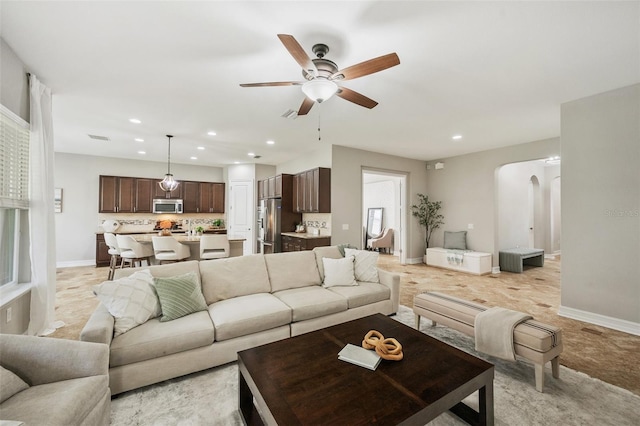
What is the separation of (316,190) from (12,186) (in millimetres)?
4213

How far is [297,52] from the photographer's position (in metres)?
1.80

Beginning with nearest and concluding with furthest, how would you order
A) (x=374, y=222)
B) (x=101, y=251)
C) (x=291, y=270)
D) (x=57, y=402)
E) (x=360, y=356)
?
(x=57, y=402) < (x=360, y=356) < (x=291, y=270) < (x=101, y=251) < (x=374, y=222)

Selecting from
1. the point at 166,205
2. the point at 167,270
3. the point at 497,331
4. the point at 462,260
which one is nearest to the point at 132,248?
the point at 167,270

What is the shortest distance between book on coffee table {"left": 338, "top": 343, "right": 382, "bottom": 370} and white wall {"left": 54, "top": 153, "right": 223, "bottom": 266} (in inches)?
317

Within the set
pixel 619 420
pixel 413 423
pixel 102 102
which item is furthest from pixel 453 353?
pixel 102 102

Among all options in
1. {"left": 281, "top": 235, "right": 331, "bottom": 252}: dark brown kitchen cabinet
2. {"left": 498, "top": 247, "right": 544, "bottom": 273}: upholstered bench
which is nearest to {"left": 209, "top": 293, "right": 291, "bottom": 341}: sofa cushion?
{"left": 281, "top": 235, "right": 331, "bottom": 252}: dark brown kitchen cabinet

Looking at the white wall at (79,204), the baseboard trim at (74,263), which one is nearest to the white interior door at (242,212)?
the white wall at (79,204)

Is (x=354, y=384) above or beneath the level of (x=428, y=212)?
beneath

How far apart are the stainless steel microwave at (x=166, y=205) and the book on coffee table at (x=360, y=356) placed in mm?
7587

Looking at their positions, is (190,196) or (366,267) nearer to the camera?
(366,267)

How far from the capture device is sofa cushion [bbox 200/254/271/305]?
277 centimetres

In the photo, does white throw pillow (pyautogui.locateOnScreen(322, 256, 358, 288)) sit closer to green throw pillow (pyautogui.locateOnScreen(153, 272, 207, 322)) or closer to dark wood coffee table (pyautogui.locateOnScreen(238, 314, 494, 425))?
dark wood coffee table (pyautogui.locateOnScreen(238, 314, 494, 425))

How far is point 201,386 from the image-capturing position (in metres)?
2.08

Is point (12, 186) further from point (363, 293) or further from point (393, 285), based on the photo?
point (393, 285)
